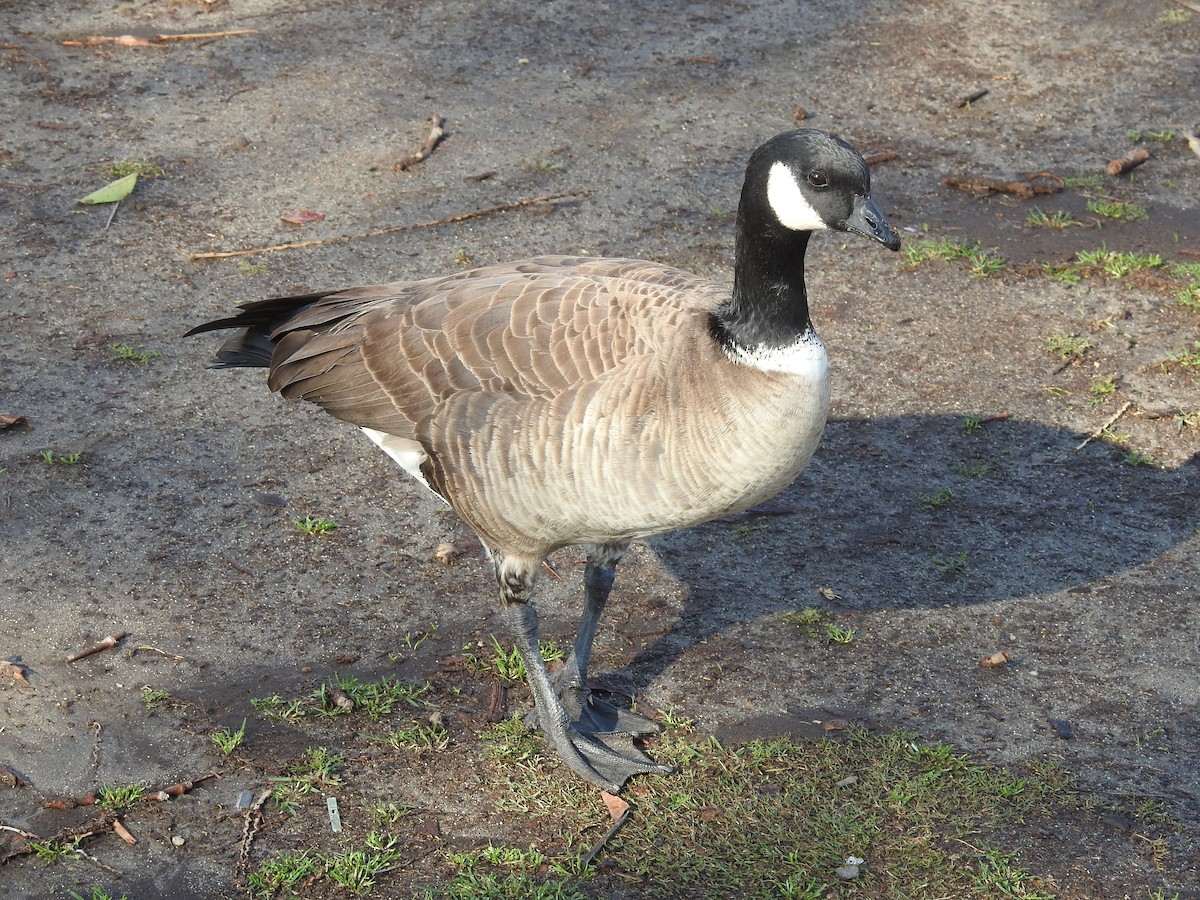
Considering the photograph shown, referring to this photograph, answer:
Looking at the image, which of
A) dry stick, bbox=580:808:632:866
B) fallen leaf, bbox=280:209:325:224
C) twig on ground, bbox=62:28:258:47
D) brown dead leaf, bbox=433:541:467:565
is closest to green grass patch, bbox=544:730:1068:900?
dry stick, bbox=580:808:632:866

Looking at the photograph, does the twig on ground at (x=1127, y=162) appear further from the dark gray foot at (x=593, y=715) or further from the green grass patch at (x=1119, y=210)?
the dark gray foot at (x=593, y=715)

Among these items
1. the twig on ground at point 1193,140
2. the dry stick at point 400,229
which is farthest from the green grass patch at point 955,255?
the twig on ground at point 1193,140

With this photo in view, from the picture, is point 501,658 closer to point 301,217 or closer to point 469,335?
point 469,335

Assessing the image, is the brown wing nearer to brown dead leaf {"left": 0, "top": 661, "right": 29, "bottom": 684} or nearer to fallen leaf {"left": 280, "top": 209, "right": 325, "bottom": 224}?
brown dead leaf {"left": 0, "top": 661, "right": 29, "bottom": 684}

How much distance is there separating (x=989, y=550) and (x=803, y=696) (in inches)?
45.8

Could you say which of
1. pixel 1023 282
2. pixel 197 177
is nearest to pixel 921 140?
pixel 1023 282

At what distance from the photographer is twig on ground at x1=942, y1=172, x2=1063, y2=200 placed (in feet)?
23.5

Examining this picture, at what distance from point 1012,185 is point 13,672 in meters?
5.65

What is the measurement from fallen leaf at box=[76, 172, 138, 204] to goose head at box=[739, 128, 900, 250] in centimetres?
433

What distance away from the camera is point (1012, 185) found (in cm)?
717

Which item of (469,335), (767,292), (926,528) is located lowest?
(926,528)

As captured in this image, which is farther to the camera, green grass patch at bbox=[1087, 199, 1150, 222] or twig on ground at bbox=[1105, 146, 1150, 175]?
twig on ground at bbox=[1105, 146, 1150, 175]

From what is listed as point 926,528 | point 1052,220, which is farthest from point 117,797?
point 1052,220

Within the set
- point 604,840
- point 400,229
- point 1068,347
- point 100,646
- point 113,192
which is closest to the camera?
point 604,840
